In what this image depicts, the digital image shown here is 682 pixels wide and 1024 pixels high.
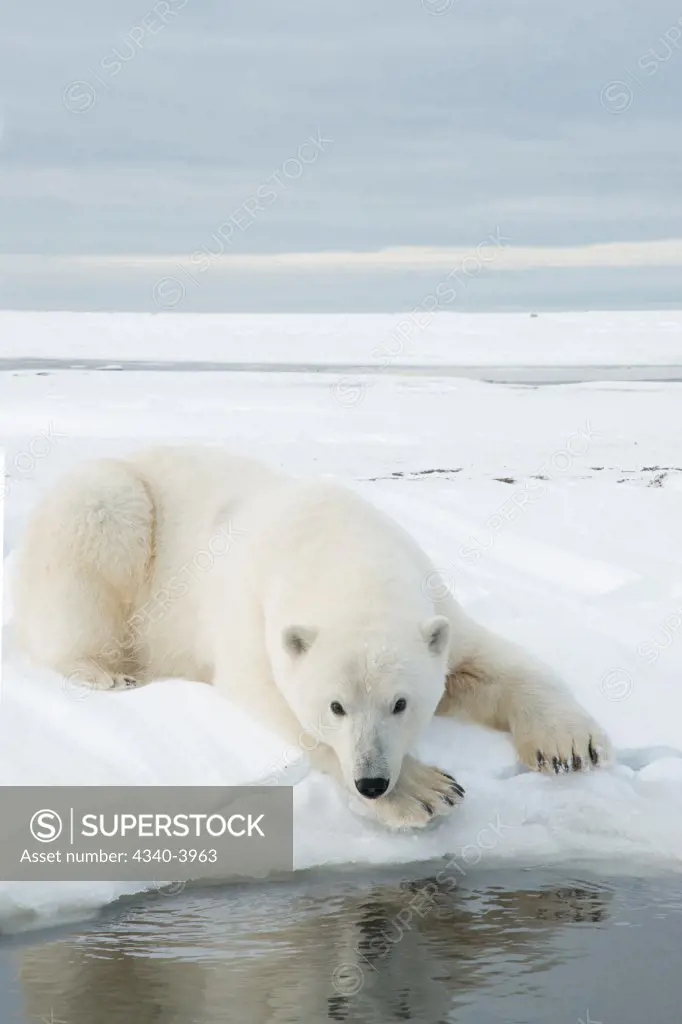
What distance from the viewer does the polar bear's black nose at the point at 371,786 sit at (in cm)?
344

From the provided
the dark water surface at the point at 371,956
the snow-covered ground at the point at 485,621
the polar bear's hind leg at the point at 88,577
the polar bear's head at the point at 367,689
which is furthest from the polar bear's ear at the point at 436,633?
the polar bear's hind leg at the point at 88,577

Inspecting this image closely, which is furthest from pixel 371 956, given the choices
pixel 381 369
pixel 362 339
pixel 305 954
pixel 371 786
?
pixel 362 339

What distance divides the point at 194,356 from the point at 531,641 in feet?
75.9

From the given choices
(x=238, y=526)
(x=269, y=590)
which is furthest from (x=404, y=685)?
(x=238, y=526)

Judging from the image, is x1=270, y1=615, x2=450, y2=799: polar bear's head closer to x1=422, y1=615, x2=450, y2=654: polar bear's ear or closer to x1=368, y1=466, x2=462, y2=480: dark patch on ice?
x1=422, y1=615, x2=450, y2=654: polar bear's ear

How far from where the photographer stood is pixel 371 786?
3.44m

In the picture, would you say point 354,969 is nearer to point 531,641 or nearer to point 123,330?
point 531,641

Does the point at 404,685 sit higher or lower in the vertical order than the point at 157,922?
higher

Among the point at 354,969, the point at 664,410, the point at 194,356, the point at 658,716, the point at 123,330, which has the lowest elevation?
the point at 354,969

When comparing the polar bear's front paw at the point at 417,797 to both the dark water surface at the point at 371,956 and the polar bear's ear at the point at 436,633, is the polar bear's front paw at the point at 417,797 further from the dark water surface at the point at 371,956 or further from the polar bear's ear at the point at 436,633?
the polar bear's ear at the point at 436,633

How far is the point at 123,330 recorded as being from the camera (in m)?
38.6

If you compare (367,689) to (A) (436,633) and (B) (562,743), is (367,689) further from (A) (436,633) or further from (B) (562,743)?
(B) (562,743)

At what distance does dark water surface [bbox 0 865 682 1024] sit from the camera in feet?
9.10

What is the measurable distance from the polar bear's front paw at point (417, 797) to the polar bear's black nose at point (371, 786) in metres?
0.23
